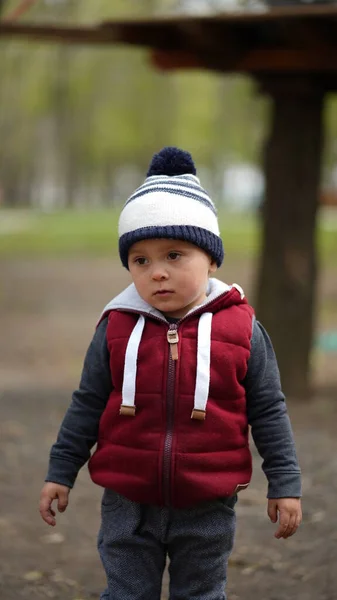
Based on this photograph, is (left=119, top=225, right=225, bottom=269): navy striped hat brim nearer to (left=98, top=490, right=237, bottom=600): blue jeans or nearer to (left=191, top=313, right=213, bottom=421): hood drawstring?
(left=191, top=313, right=213, bottom=421): hood drawstring

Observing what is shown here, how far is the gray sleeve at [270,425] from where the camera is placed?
287 cm

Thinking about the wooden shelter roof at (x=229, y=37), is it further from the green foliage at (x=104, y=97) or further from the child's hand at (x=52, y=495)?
the green foliage at (x=104, y=97)

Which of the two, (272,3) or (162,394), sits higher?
(272,3)

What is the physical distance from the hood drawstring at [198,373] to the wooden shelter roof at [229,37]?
3604mm

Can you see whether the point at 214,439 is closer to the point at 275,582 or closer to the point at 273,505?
the point at 273,505

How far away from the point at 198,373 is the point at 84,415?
378mm

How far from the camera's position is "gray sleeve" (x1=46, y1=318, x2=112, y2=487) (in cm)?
291

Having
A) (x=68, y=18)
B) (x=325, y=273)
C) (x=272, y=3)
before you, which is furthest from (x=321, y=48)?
(x=325, y=273)

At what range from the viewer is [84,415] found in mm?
2936

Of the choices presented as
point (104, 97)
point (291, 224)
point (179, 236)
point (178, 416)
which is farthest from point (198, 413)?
point (104, 97)

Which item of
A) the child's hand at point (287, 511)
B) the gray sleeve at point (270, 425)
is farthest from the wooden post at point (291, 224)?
the child's hand at point (287, 511)

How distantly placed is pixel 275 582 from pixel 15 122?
26422 millimetres

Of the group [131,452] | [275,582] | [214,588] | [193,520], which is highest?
[131,452]

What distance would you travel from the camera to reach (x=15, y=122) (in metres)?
29.4
